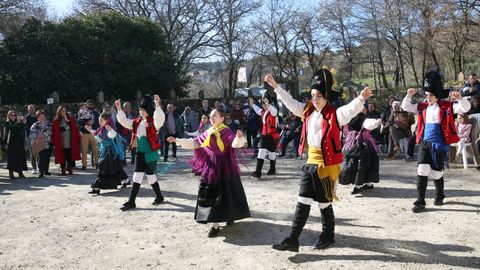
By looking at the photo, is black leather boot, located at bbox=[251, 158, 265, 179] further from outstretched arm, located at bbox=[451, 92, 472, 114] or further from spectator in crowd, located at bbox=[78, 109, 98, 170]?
spectator in crowd, located at bbox=[78, 109, 98, 170]

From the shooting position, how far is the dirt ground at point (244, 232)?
4.99 m

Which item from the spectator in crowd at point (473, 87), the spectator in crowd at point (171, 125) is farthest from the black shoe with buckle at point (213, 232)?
the spectator in crowd at point (473, 87)

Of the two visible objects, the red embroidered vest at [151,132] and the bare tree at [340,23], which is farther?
the bare tree at [340,23]

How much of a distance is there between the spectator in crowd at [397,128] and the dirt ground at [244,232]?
3.06 meters

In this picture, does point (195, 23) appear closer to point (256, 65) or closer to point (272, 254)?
point (256, 65)

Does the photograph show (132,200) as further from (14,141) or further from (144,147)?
(14,141)

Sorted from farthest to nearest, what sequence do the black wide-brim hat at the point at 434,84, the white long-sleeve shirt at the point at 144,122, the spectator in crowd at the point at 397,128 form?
the spectator in crowd at the point at 397,128, the white long-sleeve shirt at the point at 144,122, the black wide-brim hat at the point at 434,84

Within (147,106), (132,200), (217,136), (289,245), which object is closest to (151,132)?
(147,106)

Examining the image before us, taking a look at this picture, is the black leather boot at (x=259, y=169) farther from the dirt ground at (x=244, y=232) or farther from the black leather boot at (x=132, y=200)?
the black leather boot at (x=132, y=200)

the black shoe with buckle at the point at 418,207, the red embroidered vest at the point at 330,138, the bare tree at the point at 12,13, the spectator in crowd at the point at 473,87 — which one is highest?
the bare tree at the point at 12,13

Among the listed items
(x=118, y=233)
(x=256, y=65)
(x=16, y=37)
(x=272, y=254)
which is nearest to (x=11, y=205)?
(x=118, y=233)

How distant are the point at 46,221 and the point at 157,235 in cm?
221

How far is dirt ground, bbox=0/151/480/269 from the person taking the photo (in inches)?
196

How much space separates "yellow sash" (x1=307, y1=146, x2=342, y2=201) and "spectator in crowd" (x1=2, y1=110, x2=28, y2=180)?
8.73 m
